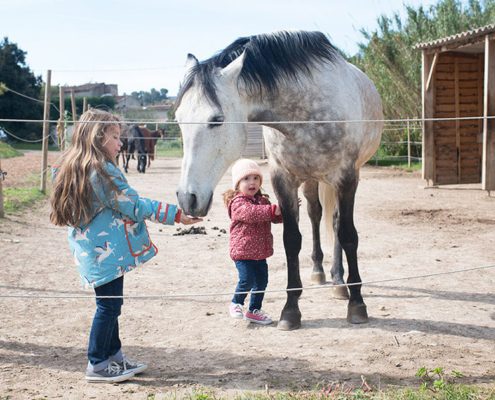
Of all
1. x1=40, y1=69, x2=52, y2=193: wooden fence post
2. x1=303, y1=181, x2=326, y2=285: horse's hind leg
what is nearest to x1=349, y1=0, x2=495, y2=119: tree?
x1=40, y1=69, x2=52, y2=193: wooden fence post

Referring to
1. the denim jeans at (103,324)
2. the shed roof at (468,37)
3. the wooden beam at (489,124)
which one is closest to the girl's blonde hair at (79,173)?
the denim jeans at (103,324)

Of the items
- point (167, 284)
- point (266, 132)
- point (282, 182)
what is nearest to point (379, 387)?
point (282, 182)

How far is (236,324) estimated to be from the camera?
4137mm

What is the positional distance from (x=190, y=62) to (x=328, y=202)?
2142 millimetres

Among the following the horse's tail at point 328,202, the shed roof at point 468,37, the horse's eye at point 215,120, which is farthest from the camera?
the shed roof at point 468,37

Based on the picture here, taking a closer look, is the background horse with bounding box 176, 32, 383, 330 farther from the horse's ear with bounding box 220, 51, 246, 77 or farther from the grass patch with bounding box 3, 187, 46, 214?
the grass patch with bounding box 3, 187, 46, 214

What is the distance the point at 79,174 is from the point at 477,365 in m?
2.39

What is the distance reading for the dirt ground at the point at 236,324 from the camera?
10.4 ft

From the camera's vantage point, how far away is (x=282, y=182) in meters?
4.19

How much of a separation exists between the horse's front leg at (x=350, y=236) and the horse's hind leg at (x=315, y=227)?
41.3 inches

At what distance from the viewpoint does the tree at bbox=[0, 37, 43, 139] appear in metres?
41.5

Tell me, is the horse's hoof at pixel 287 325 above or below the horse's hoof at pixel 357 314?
below

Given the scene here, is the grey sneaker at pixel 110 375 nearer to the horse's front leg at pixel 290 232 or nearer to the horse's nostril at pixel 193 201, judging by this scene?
the horse's nostril at pixel 193 201

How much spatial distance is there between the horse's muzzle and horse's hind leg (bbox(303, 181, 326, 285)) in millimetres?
2195
